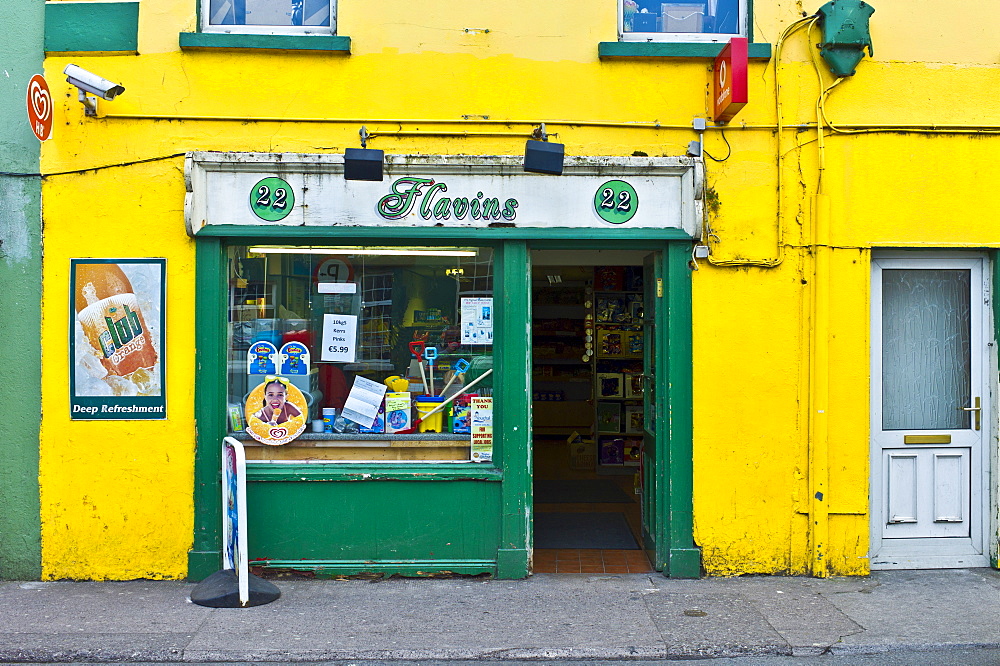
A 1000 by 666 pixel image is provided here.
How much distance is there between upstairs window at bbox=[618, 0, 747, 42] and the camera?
20.5 feet

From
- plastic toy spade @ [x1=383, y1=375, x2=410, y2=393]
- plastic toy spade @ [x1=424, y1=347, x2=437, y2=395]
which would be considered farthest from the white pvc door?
plastic toy spade @ [x1=383, y1=375, x2=410, y2=393]

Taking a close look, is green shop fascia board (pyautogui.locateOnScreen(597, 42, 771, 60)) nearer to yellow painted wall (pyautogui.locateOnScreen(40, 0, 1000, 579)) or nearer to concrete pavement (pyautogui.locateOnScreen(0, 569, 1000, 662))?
yellow painted wall (pyautogui.locateOnScreen(40, 0, 1000, 579))

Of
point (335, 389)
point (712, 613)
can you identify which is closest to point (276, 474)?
point (335, 389)

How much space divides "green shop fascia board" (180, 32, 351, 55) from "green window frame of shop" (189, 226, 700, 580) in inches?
53.6

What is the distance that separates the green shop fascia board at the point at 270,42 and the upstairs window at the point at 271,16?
32cm

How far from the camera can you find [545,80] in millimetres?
6016

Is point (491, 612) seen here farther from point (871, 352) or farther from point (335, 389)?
point (871, 352)

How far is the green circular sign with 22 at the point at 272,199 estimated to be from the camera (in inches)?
233

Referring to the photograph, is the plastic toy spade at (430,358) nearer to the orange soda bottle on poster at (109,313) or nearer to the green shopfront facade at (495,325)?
the green shopfront facade at (495,325)

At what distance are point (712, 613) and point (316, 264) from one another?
3842mm

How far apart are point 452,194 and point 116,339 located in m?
2.74

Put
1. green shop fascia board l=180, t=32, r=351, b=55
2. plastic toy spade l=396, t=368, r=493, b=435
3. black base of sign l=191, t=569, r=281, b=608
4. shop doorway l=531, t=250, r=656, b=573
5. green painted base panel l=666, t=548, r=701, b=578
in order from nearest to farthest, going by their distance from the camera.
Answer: black base of sign l=191, t=569, r=281, b=608
green shop fascia board l=180, t=32, r=351, b=55
green painted base panel l=666, t=548, r=701, b=578
plastic toy spade l=396, t=368, r=493, b=435
shop doorway l=531, t=250, r=656, b=573

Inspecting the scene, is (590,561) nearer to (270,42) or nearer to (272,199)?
(272,199)

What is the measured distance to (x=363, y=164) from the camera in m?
5.52
